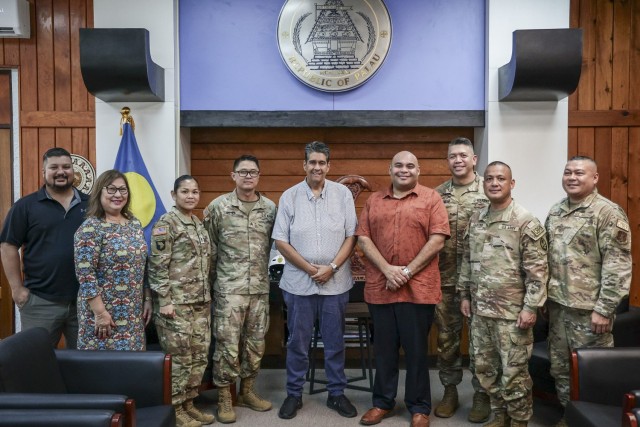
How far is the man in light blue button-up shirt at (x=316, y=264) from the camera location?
3244 millimetres

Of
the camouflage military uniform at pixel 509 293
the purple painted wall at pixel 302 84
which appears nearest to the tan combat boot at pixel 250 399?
the camouflage military uniform at pixel 509 293

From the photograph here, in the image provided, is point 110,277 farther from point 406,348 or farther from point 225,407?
point 406,348

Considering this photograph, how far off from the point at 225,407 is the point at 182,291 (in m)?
0.80

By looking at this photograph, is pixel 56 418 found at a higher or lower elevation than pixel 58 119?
lower

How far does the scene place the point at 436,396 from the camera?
368 cm

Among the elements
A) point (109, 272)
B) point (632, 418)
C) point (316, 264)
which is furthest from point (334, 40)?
point (632, 418)

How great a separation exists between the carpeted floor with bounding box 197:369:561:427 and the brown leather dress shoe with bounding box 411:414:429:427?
0.26 ft

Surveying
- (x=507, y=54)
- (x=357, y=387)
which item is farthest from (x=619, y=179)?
(x=357, y=387)

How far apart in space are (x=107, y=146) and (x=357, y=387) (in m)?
2.67

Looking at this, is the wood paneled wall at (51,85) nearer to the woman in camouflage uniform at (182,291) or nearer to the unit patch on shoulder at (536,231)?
the woman in camouflage uniform at (182,291)

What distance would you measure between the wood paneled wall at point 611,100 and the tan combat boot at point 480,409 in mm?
2219

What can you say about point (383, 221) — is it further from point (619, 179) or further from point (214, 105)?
point (619, 179)

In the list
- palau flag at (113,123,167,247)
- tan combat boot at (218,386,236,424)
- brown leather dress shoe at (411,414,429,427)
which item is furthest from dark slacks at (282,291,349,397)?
palau flag at (113,123,167,247)

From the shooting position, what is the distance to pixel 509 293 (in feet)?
9.36
